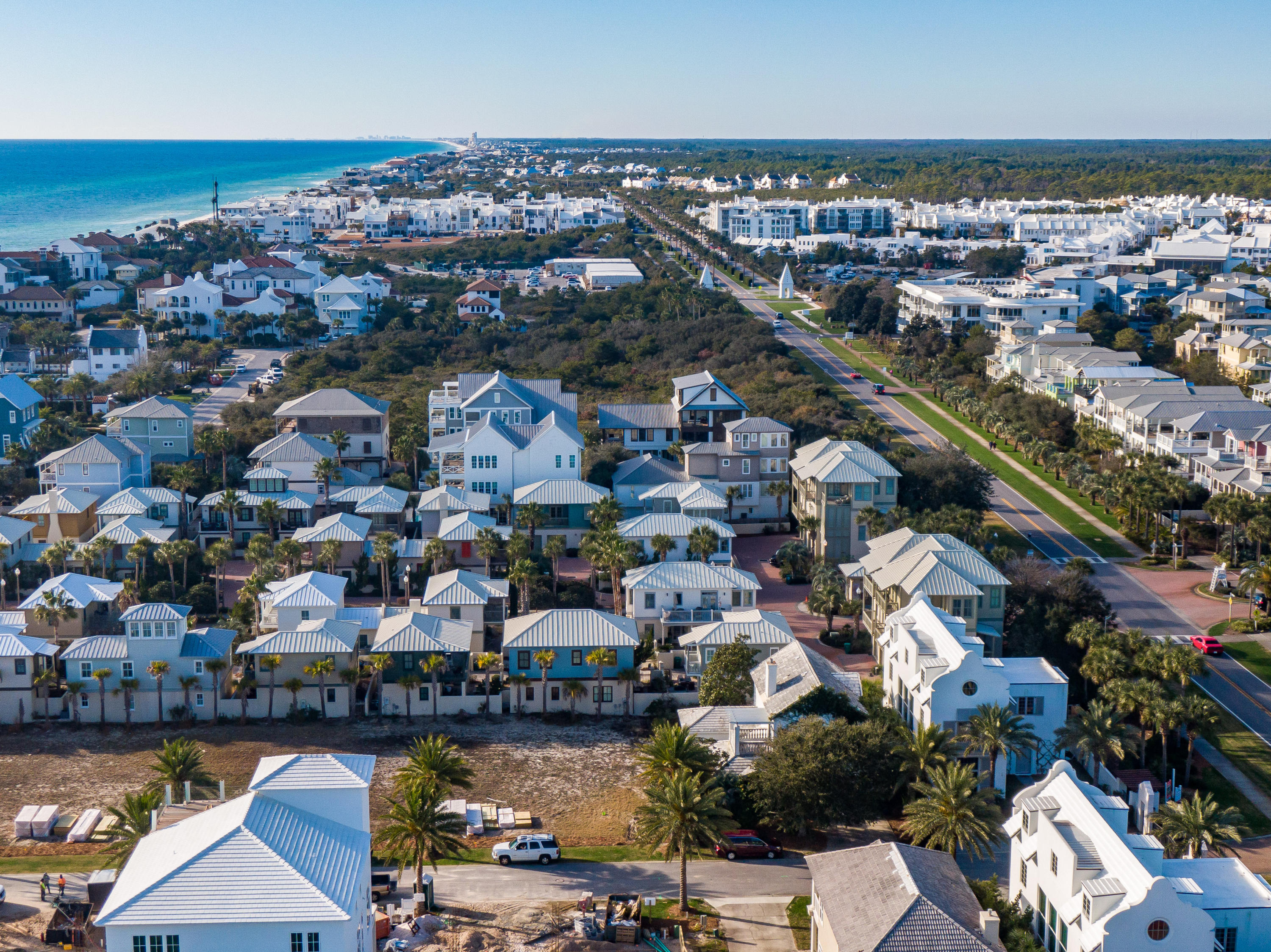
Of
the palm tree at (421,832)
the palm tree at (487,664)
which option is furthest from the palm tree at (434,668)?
the palm tree at (421,832)

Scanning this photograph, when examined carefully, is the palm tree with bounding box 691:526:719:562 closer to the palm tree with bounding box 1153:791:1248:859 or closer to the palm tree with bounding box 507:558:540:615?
the palm tree with bounding box 507:558:540:615

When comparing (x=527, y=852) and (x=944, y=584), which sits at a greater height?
(x=944, y=584)

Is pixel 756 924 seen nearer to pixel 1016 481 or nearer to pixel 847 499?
pixel 847 499

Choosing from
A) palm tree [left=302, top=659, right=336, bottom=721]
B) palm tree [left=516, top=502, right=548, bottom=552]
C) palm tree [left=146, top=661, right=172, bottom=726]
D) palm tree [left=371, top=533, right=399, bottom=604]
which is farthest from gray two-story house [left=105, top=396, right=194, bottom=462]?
palm tree [left=302, top=659, right=336, bottom=721]

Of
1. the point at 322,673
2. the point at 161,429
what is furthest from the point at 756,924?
the point at 161,429

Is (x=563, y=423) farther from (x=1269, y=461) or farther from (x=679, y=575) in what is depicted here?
(x=1269, y=461)
